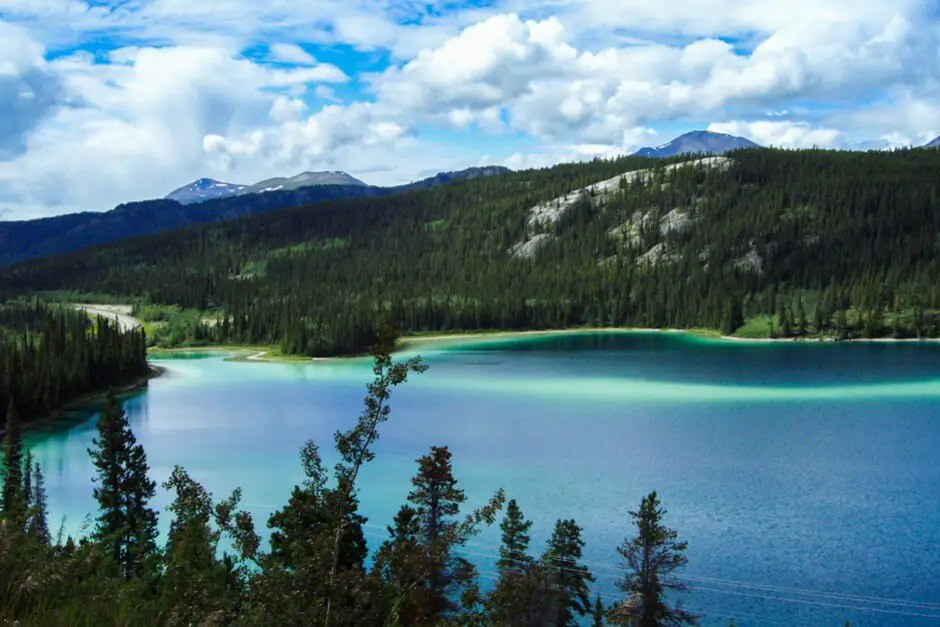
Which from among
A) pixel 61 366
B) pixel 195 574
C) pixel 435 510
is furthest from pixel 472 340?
pixel 195 574

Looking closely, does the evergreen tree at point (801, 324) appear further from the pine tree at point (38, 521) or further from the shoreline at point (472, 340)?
the pine tree at point (38, 521)

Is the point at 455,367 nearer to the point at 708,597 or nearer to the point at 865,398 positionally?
the point at 865,398

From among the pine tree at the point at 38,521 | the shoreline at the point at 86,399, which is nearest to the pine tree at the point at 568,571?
the pine tree at the point at 38,521

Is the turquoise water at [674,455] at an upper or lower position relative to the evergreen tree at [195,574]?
lower

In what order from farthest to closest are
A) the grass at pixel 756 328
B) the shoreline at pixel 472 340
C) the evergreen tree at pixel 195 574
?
the grass at pixel 756 328
the shoreline at pixel 472 340
the evergreen tree at pixel 195 574

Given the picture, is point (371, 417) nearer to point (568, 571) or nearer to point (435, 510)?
point (435, 510)

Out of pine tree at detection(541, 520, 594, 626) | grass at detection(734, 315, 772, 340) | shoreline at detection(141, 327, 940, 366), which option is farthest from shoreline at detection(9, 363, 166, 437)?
grass at detection(734, 315, 772, 340)

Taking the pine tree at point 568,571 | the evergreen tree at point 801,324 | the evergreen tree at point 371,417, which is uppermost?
the evergreen tree at point 801,324

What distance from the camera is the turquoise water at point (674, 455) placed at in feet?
108

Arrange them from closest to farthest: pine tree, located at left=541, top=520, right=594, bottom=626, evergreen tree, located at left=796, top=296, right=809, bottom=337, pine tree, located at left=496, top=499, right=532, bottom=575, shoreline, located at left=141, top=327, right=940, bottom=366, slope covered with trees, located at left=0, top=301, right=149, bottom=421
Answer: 1. pine tree, located at left=541, top=520, right=594, bottom=626
2. pine tree, located at left=496, top=499, right=532, bottom=575
3. slope covered with trees, located at left=0, top=301, right=149, bottom=421
4. shoreline, located at left=141, top=327, right=940, bottom=366
5. evergreen tree, located at left=796, top=296, right=809, bottom=337

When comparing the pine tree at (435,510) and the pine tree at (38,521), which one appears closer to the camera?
the pine tree at (38,521)

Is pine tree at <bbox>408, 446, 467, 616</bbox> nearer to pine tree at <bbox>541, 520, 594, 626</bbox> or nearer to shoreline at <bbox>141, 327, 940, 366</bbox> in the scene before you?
pine tree at <bbox>541, 520, 594, 626</bbox>

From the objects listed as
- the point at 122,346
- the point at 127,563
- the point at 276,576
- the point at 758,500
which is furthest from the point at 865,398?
the point at 122,346

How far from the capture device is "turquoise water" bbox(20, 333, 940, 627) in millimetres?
32906
